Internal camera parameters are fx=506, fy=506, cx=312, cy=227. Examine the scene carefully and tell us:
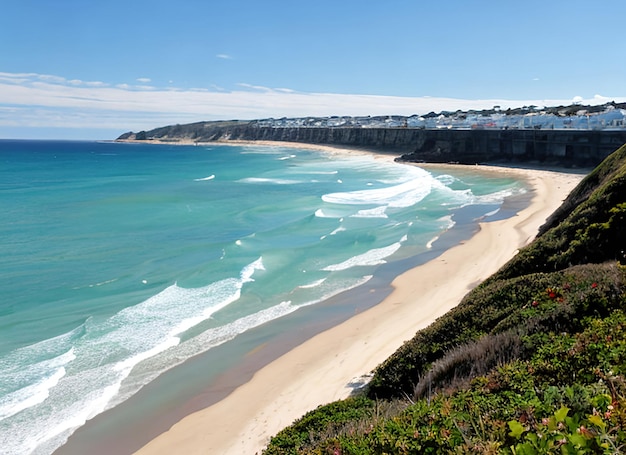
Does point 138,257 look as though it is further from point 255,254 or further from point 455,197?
point 455,197

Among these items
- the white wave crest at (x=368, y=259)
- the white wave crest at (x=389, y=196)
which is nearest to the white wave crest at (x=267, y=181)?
the white wave crest at (x=389, y=196)

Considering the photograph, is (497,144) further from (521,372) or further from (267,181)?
(521,372)

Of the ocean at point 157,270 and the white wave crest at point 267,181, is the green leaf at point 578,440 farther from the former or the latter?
the white wave crest at point 267,181

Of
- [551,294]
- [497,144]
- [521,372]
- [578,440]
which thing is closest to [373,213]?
[551,294]

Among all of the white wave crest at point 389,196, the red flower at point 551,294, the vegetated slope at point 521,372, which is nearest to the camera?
the vegetated slope at point 521,372

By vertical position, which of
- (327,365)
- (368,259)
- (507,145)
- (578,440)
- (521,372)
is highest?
(507,145)

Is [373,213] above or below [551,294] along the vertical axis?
below

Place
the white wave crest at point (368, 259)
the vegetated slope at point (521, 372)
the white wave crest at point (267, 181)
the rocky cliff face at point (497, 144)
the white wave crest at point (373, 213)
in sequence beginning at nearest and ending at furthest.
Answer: the vegetated slope at point (521, 372), the white wave crest at point (368, 259), the white wave crest at point (373, 213), the white wave crest at point (267, 181), the rocky cliff face at point (497, 144)
